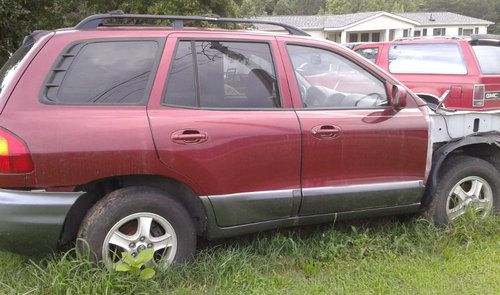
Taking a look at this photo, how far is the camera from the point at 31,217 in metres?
2.97

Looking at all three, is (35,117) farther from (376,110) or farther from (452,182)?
(452,182)

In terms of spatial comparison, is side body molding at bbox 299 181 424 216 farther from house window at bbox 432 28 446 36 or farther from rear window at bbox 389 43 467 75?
house window at bbox 432 28 446 36

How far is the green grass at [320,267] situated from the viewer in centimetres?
313

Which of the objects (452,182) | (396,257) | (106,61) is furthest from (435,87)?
(106,61)

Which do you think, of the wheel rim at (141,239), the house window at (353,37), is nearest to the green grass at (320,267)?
the wheel rim at (141,239)

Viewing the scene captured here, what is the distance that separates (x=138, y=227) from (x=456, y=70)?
604cm

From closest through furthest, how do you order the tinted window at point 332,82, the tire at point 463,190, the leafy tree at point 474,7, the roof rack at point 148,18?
the roof rack at point 148,18
the tinted window at point 332,82
the tire at point 463,190
the leafy tree at point 474,7

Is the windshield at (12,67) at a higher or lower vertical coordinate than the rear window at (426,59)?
higher

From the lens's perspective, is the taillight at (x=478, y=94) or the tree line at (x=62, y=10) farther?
the tree line at (x=62, y=10)

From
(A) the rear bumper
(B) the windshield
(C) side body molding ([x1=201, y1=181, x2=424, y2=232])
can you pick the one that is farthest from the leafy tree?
(A) the rear bumper

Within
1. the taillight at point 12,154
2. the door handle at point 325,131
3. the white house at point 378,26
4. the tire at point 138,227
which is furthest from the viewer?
the white house at point 378,26

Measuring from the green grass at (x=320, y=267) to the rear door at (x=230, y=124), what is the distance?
1.21 feet

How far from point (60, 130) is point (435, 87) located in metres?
6.23

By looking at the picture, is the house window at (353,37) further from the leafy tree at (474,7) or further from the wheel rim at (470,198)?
the wheel rim at (470,198)
